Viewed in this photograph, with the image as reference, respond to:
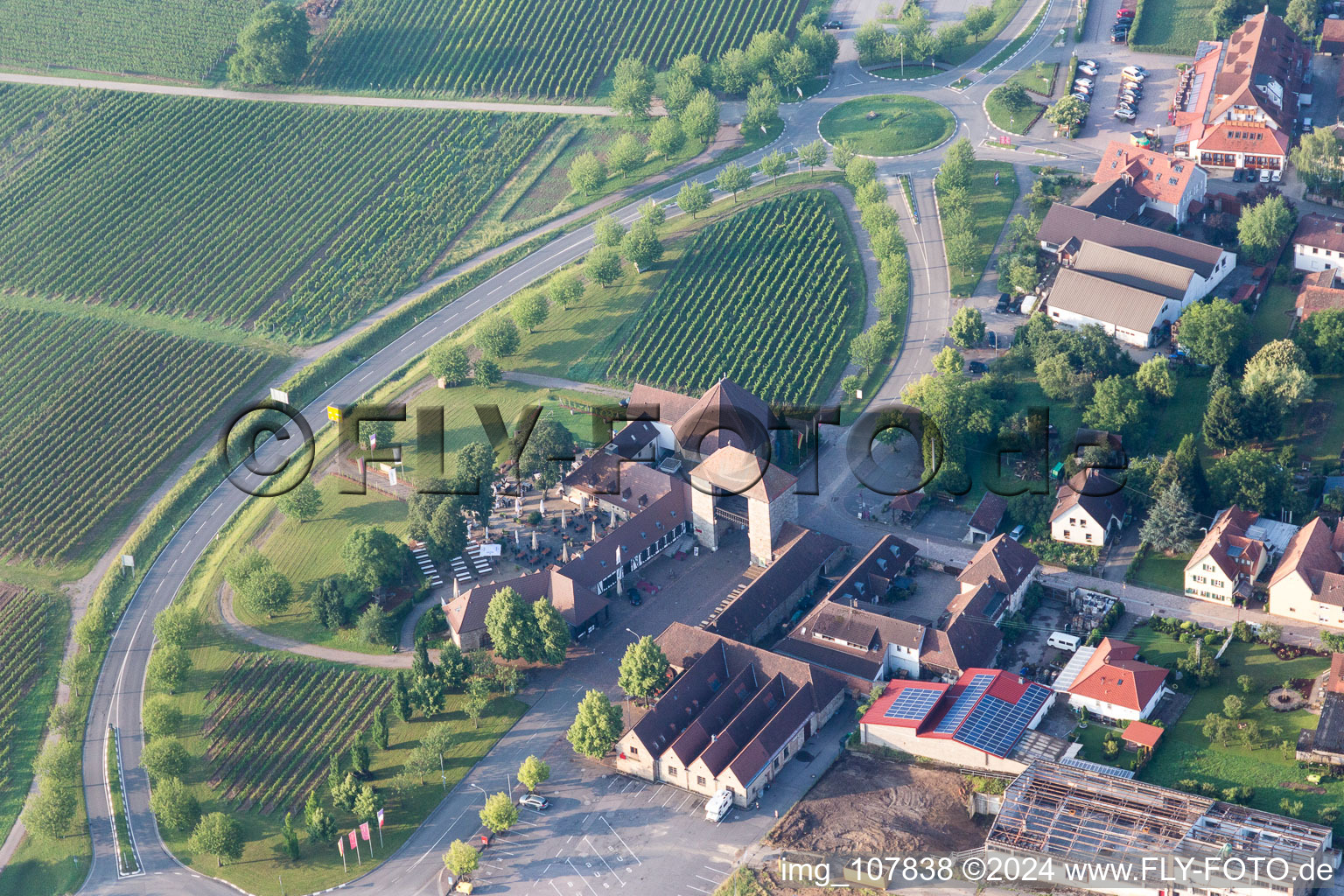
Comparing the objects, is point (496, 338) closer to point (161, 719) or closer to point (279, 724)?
point (279, 724)

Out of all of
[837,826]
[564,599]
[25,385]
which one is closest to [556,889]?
[837,826]

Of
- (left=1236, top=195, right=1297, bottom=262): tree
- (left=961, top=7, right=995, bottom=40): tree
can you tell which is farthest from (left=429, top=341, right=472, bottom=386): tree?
(left=961, top=7, right=995, bottom=40): tree

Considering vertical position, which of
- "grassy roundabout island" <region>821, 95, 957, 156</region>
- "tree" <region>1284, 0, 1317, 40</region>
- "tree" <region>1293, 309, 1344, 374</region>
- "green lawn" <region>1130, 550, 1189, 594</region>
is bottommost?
"green lawn" <region>1130, 550, 1189, 594</region>

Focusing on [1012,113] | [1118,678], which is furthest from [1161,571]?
[1012,113]

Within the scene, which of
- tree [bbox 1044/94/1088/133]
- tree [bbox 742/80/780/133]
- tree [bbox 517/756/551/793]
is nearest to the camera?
tree [bbox 517/756/551/793]

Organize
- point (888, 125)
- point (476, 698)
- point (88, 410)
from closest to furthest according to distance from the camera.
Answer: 1. point (476, 698)
2. point (88, 410)
3. point (888, 125)

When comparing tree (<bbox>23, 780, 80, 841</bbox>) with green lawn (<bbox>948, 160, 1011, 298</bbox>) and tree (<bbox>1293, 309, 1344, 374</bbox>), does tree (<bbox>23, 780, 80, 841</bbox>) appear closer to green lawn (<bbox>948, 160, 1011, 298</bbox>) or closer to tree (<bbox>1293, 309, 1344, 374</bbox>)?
green lawn (<bbox>948, 160, 1011, 298</bbox>)
